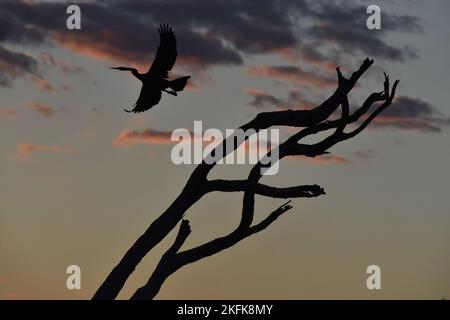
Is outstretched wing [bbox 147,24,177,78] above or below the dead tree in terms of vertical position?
above

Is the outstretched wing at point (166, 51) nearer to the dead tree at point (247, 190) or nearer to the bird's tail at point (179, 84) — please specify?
the bird's tail at point (179, 84)

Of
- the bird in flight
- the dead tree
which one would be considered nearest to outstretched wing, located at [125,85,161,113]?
the bird in flight

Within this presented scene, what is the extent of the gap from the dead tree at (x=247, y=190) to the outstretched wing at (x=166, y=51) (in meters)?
2.08

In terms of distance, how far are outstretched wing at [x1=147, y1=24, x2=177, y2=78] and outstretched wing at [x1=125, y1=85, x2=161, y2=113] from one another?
42 centimetres

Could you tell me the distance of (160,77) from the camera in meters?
14.4

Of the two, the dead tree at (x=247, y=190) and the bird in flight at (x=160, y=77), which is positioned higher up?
the bird in flight at (x=160, y=77)

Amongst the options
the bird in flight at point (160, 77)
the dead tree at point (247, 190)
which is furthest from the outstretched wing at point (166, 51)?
the dead tree at point (247, 190)

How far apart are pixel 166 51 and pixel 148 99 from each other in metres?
0.94

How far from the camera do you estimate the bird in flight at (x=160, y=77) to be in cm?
1410

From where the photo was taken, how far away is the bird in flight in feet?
46.3

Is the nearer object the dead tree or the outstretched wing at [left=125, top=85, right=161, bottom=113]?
the dead tree

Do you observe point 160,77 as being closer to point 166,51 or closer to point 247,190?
point 166,51

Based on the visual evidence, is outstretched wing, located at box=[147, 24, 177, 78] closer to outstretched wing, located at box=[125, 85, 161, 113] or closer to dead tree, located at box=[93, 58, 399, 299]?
outstretched wing, located at box=[125, 85, 161, 113]
